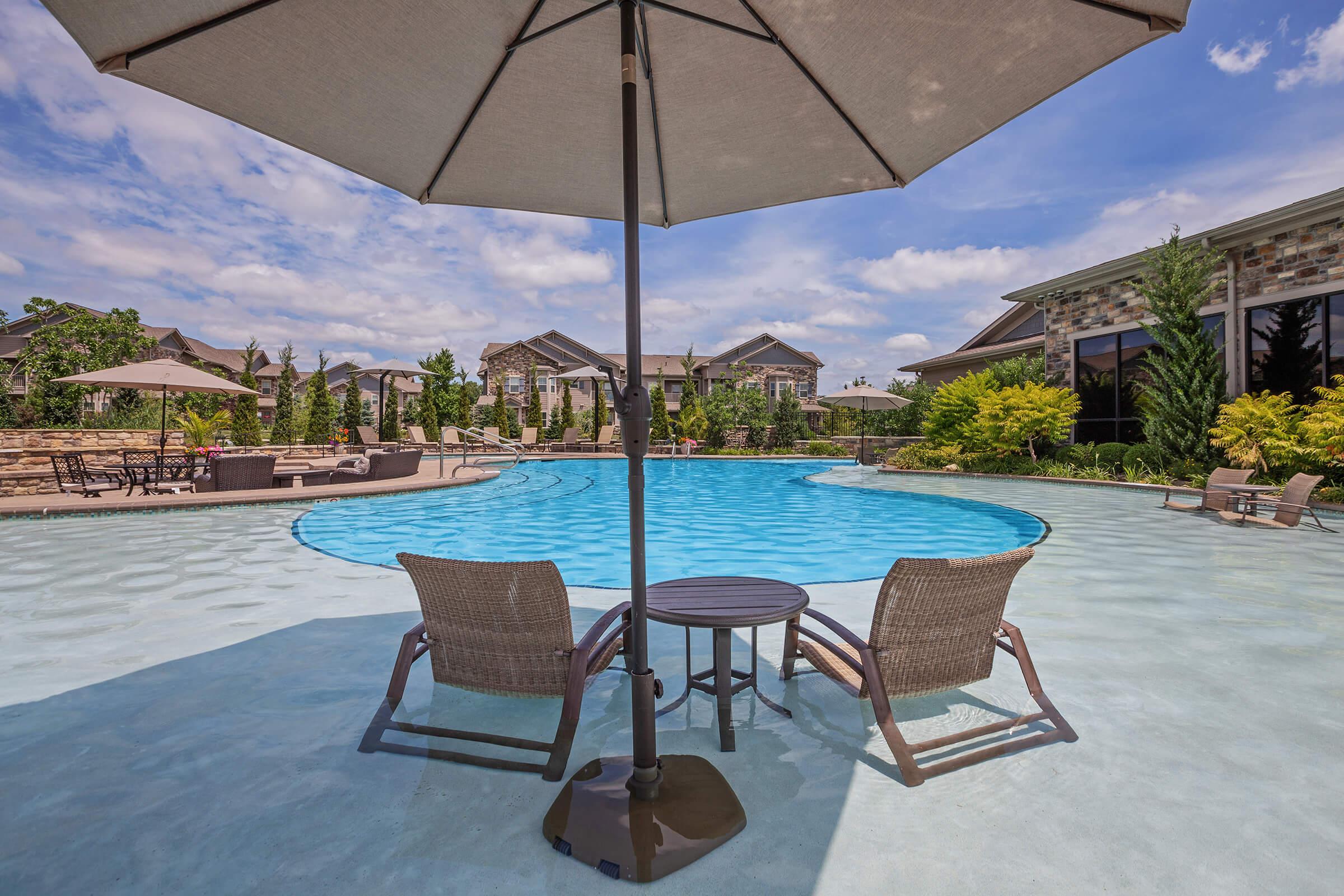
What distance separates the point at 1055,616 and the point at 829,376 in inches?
1515

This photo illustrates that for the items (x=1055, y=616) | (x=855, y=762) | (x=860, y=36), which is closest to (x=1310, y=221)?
(x=1055, y=616)

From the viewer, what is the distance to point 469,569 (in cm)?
229

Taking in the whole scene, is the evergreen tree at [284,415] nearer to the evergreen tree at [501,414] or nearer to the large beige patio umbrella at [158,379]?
the evergreen tree at [501,414]

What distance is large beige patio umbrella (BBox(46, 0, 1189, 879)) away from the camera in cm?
197

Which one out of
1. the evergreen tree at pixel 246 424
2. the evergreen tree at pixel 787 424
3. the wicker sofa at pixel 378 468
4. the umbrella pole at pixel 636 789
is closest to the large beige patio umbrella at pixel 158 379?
the wicker sofa at pixel 378 468

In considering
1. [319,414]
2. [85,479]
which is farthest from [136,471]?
[319,414]

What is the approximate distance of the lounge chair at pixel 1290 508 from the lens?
7918 millimetres

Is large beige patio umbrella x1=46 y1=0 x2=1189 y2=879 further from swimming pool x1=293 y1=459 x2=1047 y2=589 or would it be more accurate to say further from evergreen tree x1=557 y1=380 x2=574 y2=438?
evergreen tree x1=557 y1=380 x2=574 y2=438

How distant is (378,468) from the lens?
13711mm

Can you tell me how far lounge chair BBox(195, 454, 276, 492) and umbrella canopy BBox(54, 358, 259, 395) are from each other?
1.65 meters

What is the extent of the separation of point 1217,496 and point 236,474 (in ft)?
52.9

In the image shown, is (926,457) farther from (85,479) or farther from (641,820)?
(85,479)

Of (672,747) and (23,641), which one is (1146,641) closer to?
(672,747)

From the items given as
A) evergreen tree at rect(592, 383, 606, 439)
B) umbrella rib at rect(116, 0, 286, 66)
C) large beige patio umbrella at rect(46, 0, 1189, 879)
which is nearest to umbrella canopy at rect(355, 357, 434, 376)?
evergreen tree at rect(592, 383, 606, 439)
